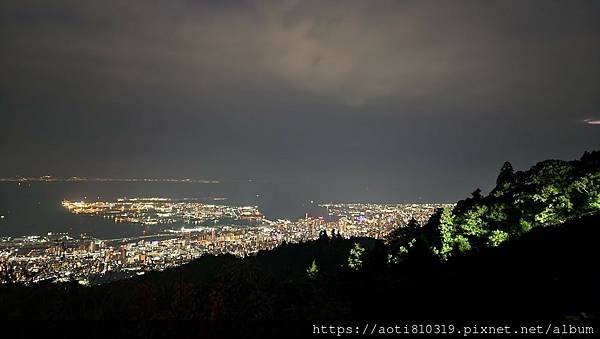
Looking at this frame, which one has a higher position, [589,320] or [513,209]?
[513,209]

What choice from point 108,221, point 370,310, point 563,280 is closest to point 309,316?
point 370,310

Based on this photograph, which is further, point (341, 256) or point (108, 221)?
point (108, 221)

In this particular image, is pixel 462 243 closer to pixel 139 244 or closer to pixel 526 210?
pixel 526 210

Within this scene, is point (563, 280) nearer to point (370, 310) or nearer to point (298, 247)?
point (370, 310)

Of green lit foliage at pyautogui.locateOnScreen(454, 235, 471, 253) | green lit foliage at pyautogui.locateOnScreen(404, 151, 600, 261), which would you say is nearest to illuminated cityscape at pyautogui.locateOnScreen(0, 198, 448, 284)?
green lit foliage at pyautogui.locateOnScreen(454, 235, 471, 253)

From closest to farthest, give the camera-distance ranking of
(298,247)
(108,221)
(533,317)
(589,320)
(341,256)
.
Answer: (589,320) < (533,317) < (341,256) < (298,247) < (108,221)

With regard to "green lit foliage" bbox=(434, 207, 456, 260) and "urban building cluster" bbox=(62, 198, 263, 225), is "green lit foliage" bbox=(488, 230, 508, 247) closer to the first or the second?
"green lit foliage" bbox=(434, 207, 456, 260)
